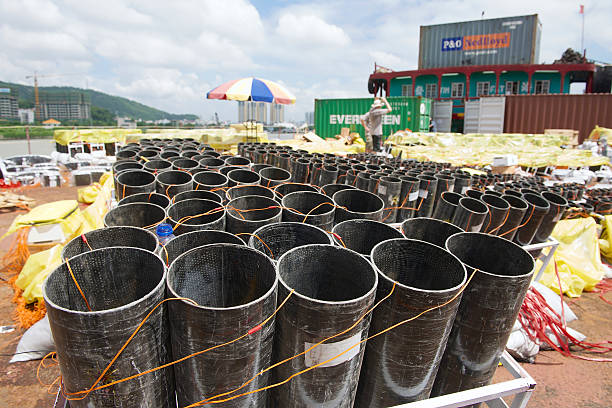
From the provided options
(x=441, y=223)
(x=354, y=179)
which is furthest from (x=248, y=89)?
(x=441, y=223)

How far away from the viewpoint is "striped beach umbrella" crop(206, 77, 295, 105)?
10.7 metres

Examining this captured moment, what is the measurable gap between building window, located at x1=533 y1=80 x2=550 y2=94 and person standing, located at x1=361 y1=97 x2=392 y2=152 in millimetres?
Result: 18294

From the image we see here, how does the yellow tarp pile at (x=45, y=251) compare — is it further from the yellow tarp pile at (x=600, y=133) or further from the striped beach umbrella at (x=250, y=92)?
the yellow tarp pile at (x=600, y=133)

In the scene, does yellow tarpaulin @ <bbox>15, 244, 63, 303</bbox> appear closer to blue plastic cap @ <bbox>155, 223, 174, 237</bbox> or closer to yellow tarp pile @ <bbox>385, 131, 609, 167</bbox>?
blue plastic cap @ <bbox>155, 223, 174, 237</bbox>

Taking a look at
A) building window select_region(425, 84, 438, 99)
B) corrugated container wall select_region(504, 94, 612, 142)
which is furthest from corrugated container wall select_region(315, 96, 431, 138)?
corrugated container wall select_region(504, 94, 612, 142)

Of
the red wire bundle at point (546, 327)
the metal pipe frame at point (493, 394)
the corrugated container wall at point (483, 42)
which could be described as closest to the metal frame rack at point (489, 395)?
the metal pipe frame at point (493, 394)

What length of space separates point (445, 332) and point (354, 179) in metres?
3.40

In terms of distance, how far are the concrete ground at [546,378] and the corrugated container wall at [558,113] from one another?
61.0ft

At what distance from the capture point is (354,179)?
16.8 feet

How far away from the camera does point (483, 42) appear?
→ 85.0 feet

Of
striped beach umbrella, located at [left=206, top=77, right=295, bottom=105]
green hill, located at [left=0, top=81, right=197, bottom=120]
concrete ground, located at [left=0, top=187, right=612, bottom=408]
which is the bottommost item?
concrete ground, located at [left=0, top=187, right=612, bottom=408]

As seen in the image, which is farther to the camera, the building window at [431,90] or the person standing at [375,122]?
the building window at [431,90]

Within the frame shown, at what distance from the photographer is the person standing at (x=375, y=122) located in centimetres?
1224

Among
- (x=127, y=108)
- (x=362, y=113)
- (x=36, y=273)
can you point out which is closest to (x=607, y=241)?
(x=36, y=273)
